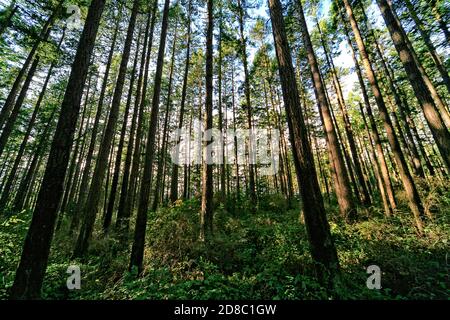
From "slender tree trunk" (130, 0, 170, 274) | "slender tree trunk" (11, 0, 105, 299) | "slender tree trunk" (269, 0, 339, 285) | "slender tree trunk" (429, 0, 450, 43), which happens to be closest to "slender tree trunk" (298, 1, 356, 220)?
"slender tree trunk" (269, 0, 339, 285)

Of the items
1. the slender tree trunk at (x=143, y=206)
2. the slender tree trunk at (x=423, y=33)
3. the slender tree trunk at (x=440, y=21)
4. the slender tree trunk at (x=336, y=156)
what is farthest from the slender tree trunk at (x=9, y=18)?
the slender tree trunk at (x=440, y=21)

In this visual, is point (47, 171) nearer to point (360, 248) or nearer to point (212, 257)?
point (212, 257)

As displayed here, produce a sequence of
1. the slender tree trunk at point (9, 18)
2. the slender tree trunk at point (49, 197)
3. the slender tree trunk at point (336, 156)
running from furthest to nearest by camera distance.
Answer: the slender tree trunk at point (9, 18), the slender tree trunk at point (336, 156), the slender tree trunk at point (49, 197)

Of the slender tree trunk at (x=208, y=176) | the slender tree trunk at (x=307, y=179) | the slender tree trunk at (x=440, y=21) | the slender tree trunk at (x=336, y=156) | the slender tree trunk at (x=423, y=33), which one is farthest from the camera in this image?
the slender tree trunk at (x=440, y=21)

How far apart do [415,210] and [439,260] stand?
224cm

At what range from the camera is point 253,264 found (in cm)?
508

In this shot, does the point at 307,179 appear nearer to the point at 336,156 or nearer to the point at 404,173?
the point at 336,156

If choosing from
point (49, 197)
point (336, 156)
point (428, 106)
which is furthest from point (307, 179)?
point (336, 156)

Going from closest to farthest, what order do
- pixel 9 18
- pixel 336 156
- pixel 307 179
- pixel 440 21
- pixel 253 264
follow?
pixel 307 179
pixel 253 264
pixel 336 156
pixel 9 18
pixel 440 21

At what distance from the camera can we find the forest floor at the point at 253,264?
3.60 m

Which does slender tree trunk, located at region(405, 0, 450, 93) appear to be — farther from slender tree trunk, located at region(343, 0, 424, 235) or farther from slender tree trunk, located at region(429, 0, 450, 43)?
slender tree trunk, located at region(343, 0, 424, 235)

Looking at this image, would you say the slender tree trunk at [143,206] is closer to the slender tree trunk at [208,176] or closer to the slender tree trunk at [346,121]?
the slender tree trunk at [208,176]

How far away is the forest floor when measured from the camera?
142 inches
